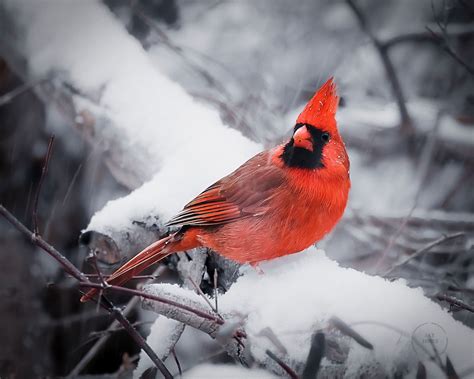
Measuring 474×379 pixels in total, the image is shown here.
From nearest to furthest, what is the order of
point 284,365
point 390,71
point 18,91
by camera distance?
point 284,365
point 18,91
point 390,71

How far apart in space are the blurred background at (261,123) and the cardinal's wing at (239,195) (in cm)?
51

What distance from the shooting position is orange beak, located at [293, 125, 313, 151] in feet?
5.28

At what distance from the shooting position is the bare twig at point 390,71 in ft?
8.36

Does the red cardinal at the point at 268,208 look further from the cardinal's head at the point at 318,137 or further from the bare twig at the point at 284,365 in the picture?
the bare twig at the point at 284,365

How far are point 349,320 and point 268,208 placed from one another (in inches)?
18.5

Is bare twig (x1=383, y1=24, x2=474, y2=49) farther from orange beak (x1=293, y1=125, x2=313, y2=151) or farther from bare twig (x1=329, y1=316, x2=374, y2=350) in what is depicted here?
bare twig (x1=329, y1=316, x2=374, y2=350)

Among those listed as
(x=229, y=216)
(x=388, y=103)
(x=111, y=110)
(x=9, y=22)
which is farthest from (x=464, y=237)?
(x=9, y=22)

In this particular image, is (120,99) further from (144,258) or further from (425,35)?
(425,35)

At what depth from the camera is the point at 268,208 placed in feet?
5.88

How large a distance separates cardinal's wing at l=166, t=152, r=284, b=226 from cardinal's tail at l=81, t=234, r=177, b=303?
3.5 inches

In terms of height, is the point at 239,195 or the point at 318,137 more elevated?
the point at 318,137

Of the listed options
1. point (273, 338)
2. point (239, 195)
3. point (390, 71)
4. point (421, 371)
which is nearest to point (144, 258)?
point (239, 195)

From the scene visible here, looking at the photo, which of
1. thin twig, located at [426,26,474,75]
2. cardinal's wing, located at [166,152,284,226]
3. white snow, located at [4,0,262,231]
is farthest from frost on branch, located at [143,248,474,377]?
thin twig, located at [426,26,474,75]

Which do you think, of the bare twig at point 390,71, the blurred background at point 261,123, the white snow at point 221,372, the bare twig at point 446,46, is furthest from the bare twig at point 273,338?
the bare twig at point 390,71
